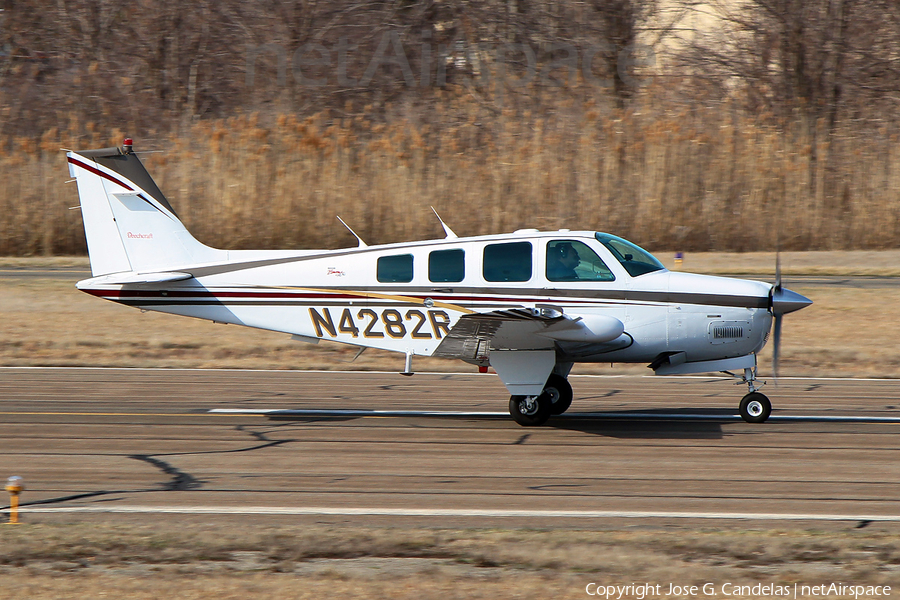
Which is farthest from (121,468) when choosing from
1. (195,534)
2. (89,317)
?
(89,317)

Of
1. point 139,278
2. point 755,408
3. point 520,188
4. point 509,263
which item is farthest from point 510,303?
point 520,188

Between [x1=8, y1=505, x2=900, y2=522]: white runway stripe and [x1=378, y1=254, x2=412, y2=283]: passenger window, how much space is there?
12.0ft

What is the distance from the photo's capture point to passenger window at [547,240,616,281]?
10.1 meters

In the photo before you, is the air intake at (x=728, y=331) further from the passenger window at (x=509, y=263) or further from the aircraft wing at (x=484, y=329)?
the passenger window at (x=509, y=263)

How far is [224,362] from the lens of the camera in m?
15.2

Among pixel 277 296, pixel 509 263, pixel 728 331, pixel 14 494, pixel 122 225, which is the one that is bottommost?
pixel 14 494

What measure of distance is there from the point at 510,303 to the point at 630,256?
1.46 m

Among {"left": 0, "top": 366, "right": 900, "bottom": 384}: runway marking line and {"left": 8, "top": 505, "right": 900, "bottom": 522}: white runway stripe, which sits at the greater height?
{"left": 0, "top": 366, "right": 900, "bottom": 384}: runway marking line

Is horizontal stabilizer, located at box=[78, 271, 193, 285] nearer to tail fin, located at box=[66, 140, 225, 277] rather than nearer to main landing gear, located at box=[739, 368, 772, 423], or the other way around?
tail fin, located at box=[66, 140, 225, 277]

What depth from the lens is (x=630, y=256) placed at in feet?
33.7

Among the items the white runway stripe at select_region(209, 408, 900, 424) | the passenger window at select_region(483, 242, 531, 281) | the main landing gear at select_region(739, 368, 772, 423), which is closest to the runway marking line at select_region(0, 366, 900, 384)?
the white runway stripe at select_region(209, 408, 900, 424)

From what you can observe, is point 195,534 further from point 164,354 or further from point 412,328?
point 164,354

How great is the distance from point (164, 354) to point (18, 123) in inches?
757

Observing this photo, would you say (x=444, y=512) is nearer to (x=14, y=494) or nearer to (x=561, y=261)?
(x=14, y=494)
